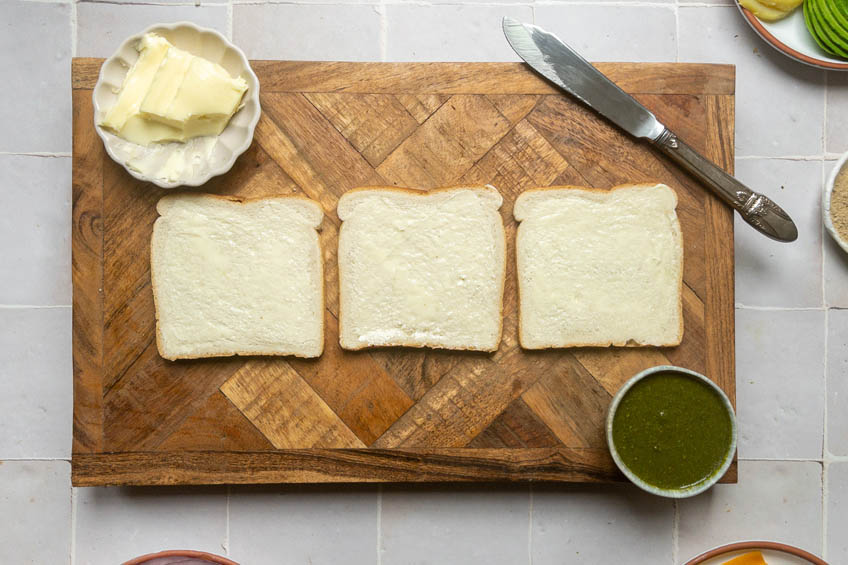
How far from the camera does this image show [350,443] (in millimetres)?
1908

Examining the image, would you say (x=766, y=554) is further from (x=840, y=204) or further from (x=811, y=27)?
(x=811, y=27)

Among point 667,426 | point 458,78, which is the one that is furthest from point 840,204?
point 458,78

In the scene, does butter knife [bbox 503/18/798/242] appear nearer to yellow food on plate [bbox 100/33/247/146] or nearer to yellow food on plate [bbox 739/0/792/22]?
yellow food on plate [bbox 739/0/792/22]

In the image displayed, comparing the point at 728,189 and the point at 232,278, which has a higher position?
the point at 728,189

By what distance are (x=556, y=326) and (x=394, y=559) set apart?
948mm

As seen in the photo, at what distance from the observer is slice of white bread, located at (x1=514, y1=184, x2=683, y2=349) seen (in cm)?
190

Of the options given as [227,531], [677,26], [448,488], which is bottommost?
[227,531]

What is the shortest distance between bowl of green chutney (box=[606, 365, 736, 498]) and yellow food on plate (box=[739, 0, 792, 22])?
1212 millimetres

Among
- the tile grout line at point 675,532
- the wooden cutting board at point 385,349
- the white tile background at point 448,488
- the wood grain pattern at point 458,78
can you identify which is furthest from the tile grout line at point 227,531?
the tile grout line at point 675,532

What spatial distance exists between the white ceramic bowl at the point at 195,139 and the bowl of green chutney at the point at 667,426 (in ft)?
4.41

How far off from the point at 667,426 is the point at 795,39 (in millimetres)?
1354

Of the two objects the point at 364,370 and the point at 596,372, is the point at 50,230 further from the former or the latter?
the point at 596,372

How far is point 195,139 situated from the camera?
1.84 m

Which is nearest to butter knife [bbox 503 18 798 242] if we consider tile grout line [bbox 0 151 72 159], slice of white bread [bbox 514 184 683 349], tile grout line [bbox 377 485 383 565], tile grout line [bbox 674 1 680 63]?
slice of white bread [bbox 514 184 683 349]
